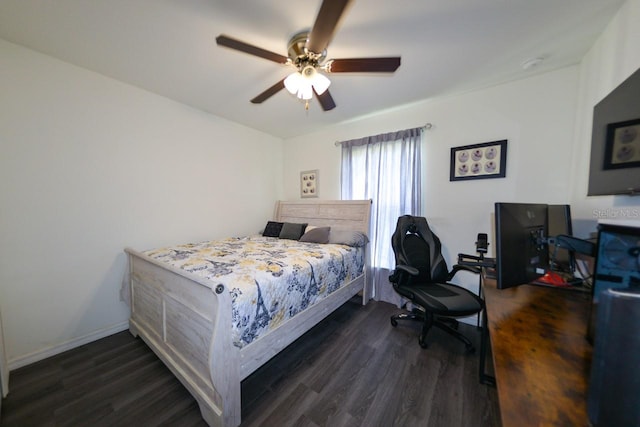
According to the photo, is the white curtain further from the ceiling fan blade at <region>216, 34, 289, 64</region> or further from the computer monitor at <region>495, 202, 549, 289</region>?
the ceiling fan blade at <region>216, 34, 289, 64</region>

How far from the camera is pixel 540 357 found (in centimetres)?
77

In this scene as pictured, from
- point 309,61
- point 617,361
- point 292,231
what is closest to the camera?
point 617,361

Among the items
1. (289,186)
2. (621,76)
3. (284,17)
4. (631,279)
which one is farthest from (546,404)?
(289,186)

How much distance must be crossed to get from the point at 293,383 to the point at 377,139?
112 inches

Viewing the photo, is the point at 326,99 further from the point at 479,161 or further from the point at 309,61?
the point at 479,161

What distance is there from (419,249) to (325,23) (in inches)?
84.8

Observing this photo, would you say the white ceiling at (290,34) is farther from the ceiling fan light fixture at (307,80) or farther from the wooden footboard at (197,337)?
the wooden footboard at (197,337)

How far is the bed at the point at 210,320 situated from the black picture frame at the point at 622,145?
2.08m

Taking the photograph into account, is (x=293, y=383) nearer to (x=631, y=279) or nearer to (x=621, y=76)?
(x=631, y=279)

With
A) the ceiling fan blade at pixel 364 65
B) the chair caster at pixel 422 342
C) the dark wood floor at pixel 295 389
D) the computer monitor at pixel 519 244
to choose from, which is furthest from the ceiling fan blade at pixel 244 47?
the chair caster at pixel 422 342

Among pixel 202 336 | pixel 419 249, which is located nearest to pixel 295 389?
pixel 202 336

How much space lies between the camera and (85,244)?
6.89 ft

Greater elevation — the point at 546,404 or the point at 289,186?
the point at 289,186

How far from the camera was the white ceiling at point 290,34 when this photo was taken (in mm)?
1402
